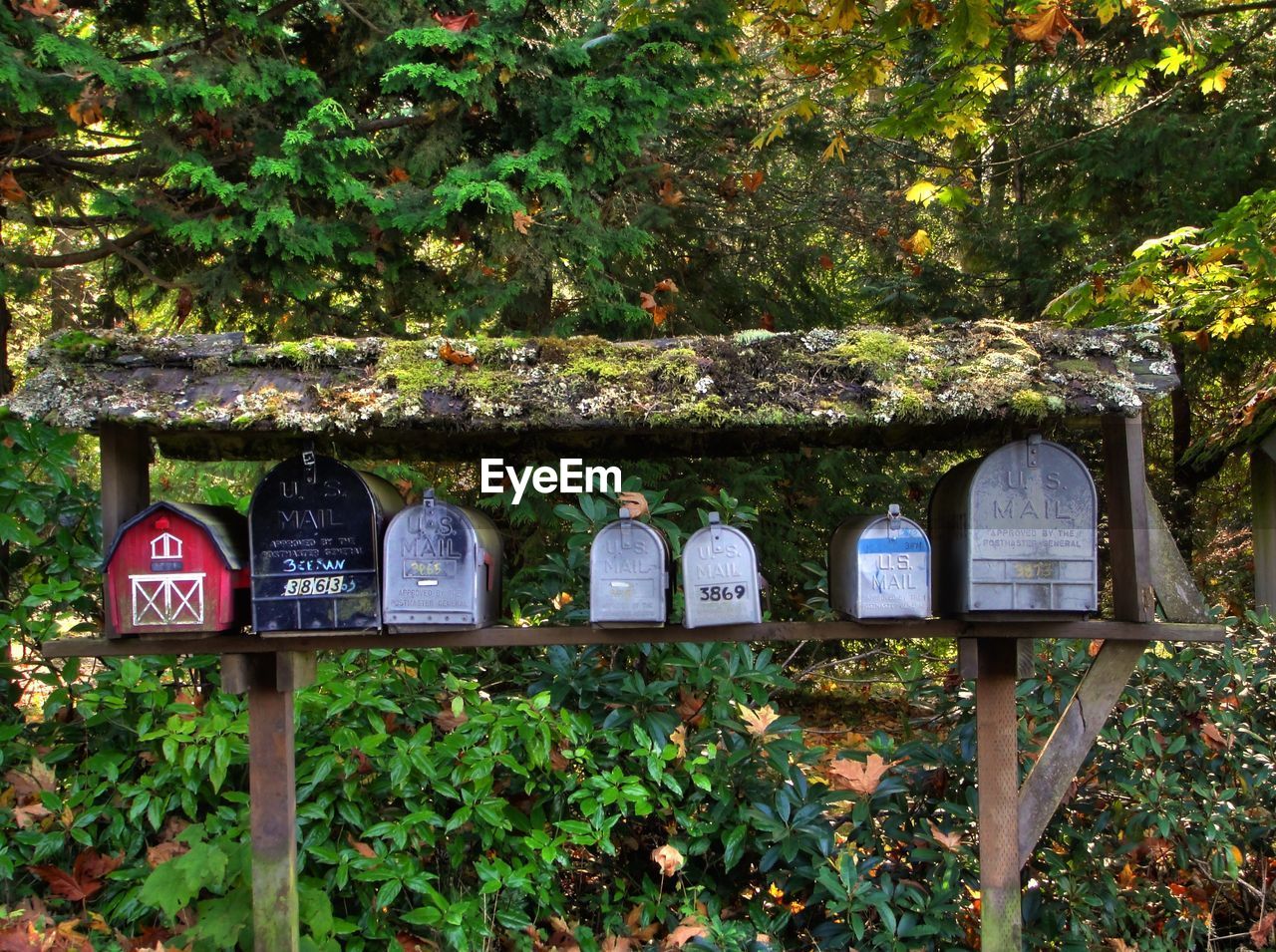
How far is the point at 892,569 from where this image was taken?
245cm

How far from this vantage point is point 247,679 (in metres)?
2.58

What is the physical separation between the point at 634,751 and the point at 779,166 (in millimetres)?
6319

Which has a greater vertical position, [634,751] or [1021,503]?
[1021,503]

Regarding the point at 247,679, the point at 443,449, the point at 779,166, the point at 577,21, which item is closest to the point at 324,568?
the point at 247,679

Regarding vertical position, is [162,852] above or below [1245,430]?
below

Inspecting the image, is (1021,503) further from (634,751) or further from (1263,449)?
(1263,449)

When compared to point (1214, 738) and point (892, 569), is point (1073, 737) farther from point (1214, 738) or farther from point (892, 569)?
point (1214, 738)

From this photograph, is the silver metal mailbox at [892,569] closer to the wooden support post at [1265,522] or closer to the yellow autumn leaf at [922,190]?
the yellow autumn leaf at [922,190]

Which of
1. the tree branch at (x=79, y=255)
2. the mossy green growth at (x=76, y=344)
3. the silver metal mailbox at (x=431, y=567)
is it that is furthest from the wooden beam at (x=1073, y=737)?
the tree branch at (x=79, y=255)

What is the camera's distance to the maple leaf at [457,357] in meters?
2.42

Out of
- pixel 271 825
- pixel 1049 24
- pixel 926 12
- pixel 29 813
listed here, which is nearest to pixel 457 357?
pixel 271 825

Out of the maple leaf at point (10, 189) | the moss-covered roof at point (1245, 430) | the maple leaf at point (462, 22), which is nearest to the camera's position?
the maple leaf at point (10, 189)

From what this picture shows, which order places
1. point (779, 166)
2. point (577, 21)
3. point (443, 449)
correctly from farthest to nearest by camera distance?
point (779, 166)
point (577, 21)
point (443, 449)

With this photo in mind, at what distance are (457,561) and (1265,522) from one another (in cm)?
530
